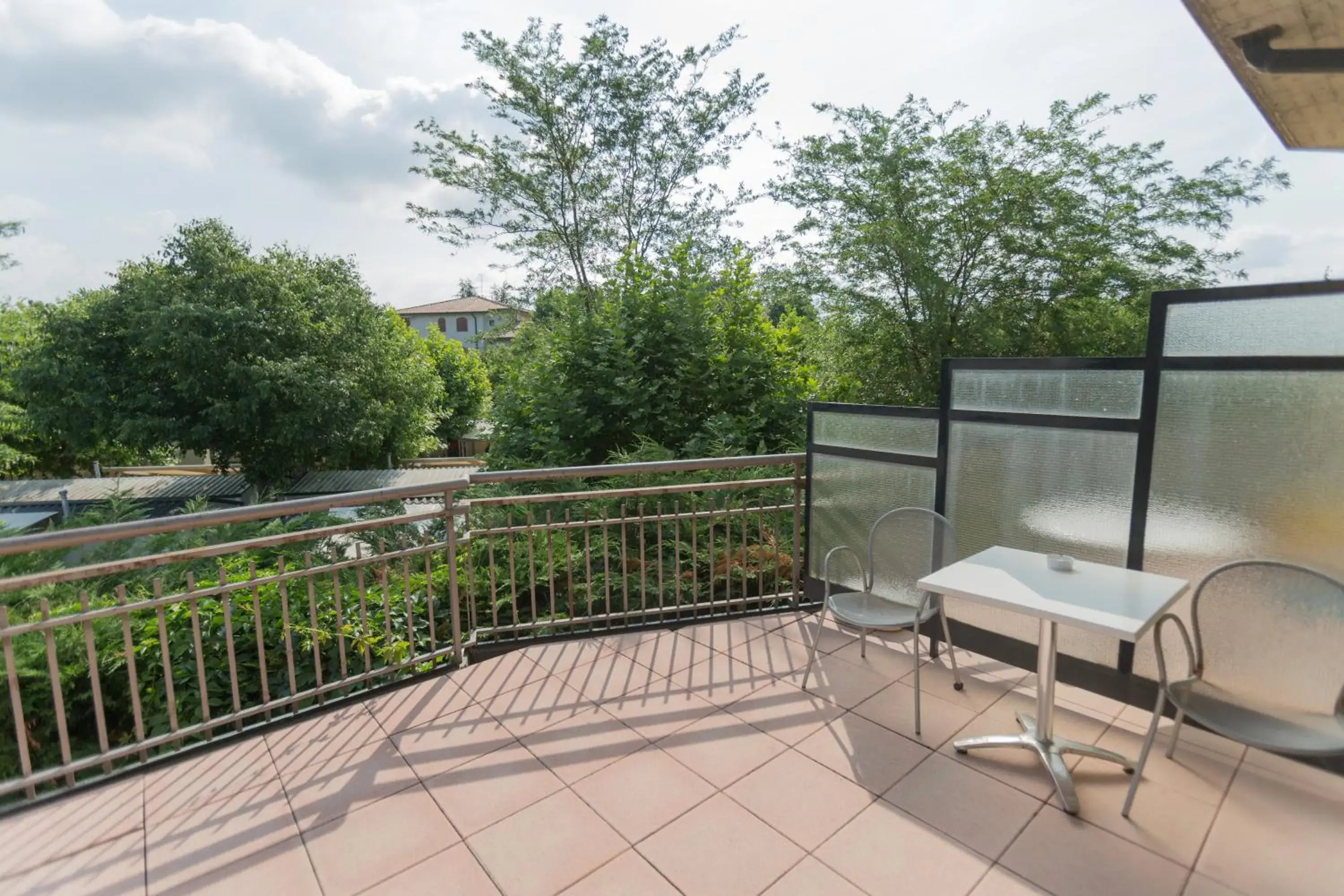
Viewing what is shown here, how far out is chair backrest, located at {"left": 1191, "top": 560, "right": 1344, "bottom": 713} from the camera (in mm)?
1903

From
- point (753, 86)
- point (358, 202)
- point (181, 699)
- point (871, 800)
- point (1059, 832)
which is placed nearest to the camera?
point (1059, 832)

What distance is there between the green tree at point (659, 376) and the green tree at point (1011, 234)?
1669 mm

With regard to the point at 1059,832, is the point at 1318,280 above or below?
above

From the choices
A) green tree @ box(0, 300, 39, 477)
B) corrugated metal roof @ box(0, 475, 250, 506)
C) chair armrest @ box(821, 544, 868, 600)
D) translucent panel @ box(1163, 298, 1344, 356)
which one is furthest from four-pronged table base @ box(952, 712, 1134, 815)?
green tree @ box(0, 300, 39, 477)

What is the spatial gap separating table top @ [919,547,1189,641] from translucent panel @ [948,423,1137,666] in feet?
0.64

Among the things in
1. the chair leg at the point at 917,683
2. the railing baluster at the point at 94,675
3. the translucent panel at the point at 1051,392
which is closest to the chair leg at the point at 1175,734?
the chair leg at the point at 917,683

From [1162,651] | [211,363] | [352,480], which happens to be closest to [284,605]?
[1162,651]

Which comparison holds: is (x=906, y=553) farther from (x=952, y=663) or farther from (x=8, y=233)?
(x=8, y=233)

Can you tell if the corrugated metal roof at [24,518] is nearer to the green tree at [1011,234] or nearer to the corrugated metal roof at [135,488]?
the corrugated metal roof at [135,488]

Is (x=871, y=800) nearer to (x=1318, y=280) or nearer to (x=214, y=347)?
(x=1318, y=280)

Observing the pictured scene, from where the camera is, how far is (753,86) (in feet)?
34.7

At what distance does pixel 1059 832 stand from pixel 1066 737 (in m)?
0.59

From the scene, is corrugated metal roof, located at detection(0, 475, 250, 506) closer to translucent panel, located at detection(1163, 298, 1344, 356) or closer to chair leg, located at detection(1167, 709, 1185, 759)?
chair leg, located at detection(1167, 709, 1185, 759)

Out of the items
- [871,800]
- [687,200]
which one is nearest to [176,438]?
[687,200]
